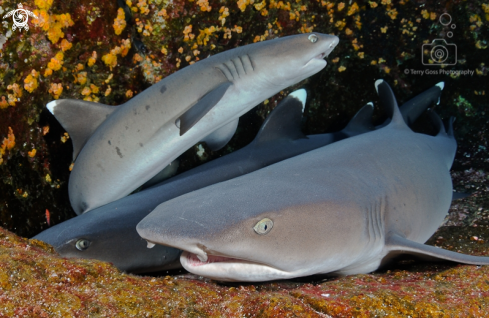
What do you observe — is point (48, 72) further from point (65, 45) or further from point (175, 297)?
point (175, 297)

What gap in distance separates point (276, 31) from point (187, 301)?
317 cm

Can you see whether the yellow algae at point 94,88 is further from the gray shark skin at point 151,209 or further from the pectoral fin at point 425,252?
the pectoral fin at point 425,252

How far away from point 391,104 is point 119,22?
2655mm

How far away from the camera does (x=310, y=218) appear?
64.8 inches

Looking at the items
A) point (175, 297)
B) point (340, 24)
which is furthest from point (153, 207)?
point (340, 24)

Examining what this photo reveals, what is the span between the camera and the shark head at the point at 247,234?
1446 millimetres

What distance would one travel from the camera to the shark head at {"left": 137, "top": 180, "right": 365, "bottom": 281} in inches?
56.9

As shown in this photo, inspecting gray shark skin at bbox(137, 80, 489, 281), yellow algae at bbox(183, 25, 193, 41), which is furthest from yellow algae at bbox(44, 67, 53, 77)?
gray shark skin at bbox(137, 80, 489, 281)

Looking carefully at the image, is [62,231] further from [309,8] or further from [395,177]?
[309,8]

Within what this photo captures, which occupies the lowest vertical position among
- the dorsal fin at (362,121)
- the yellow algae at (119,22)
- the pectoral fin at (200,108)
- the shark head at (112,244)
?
the shark head at (112,244)

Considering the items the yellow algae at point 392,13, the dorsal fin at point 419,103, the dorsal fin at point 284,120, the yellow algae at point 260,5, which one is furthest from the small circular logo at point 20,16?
the dorsal fin at point 419,103

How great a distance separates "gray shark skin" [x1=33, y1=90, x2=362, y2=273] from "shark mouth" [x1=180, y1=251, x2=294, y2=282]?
3.38 ft

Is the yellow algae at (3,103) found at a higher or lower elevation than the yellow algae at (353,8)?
lower

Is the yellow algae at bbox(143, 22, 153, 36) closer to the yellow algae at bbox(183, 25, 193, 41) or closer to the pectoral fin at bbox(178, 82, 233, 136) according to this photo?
the yellow algae at bbox(183, 25, 193, 41)
